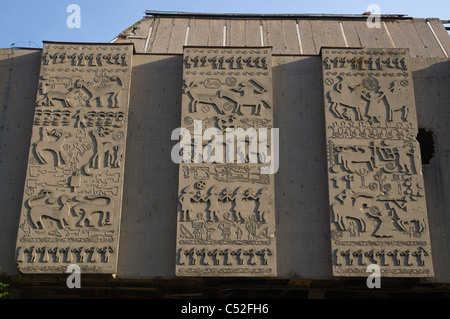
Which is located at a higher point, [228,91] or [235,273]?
[228,91]

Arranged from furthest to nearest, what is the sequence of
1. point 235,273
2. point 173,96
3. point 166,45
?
1. point 166,45
2. point 173,96
3. point 235,273

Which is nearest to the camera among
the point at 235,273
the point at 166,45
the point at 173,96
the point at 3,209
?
the point at 235,273

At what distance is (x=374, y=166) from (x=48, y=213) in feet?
23.8

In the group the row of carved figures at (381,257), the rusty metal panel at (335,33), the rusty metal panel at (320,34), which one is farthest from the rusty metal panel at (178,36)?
the row of carved figures at (381,257)

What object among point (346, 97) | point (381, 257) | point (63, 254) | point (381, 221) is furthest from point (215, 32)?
point (381, 257)

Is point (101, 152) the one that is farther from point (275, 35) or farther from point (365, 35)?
point (365, 35)

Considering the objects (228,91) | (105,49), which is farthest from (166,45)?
(228,91)

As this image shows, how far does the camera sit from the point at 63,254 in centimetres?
1124

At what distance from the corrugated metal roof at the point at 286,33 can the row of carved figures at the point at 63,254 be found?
6.42 metres

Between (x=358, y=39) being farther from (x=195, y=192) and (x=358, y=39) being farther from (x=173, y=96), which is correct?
(x=195, y=192)

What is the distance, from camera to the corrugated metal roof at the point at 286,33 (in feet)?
→ 51.2

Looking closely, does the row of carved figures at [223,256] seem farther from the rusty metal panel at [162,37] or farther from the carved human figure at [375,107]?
the rusty metal panel at [162,37]
